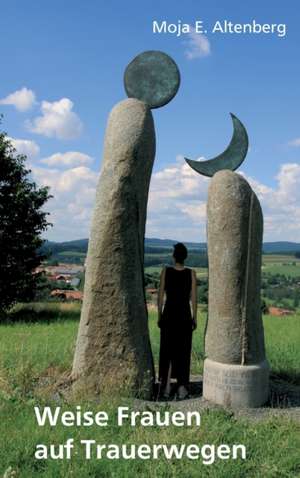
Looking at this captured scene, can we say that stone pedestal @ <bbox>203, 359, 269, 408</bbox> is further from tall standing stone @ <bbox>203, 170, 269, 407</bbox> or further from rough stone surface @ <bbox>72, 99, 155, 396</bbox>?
rough stone surface @ <bbox>72, 99, 155, 396</bbox>

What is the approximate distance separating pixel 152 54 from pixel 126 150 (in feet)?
5.39

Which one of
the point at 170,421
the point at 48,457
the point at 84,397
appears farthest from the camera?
the point at 84,397

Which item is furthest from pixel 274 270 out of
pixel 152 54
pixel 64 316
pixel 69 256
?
pixel 152 54

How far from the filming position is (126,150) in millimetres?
7078

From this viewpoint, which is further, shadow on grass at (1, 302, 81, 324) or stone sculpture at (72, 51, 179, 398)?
shadow on grass at (1, 302, 81, 324)

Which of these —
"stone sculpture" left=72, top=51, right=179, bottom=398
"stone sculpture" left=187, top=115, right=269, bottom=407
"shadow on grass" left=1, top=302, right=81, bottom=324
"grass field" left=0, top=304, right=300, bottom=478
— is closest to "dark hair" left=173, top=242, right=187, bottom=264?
"stone sculpture" left=187, top=115, right=269, bottom=407

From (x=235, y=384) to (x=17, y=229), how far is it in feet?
42.1

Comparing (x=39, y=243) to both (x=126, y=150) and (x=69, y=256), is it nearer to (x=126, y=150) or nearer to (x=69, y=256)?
(x=126, y=150)

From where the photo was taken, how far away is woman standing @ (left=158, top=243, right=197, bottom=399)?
23.6 ft

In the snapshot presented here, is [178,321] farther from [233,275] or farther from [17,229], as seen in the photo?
[17,229]

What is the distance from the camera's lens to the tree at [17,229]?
17719 millimetres

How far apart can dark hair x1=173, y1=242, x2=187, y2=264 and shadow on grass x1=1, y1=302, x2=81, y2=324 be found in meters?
10.7

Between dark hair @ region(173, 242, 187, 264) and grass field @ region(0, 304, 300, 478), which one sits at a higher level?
dark hair @ region(173, 242, 187, 264)

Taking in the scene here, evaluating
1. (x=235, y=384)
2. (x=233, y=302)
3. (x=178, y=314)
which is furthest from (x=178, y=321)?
(x=235, y=384)
